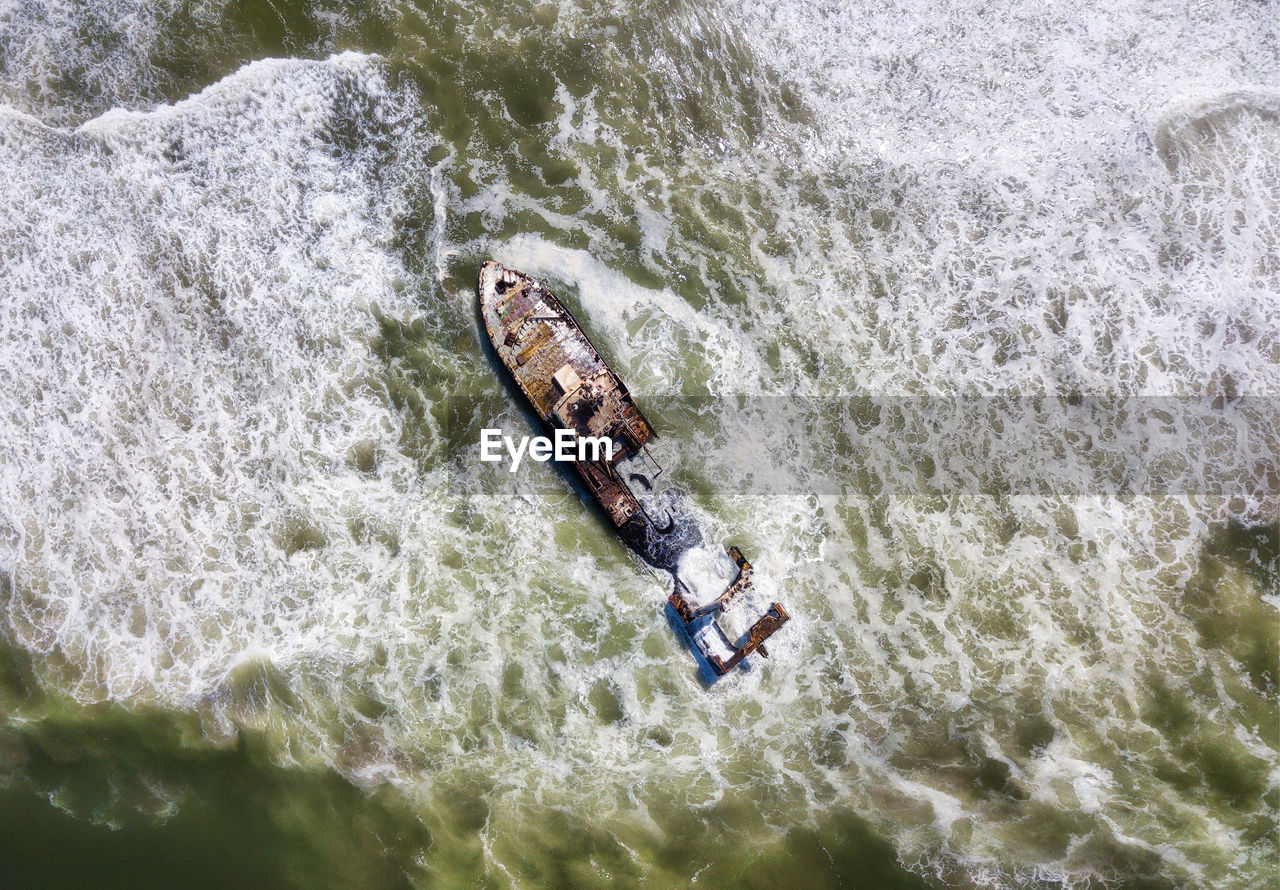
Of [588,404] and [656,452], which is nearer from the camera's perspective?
[588,404]

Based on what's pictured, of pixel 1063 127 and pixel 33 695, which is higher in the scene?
pixel 1063 127

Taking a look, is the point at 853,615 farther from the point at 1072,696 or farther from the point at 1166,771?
the point at 1166,771

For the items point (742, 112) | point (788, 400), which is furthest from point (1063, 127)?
point (788, 400)

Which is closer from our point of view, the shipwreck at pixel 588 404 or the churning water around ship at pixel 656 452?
the churning water around ship at pixel 656 452

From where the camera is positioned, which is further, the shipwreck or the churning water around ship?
the shipwreck
